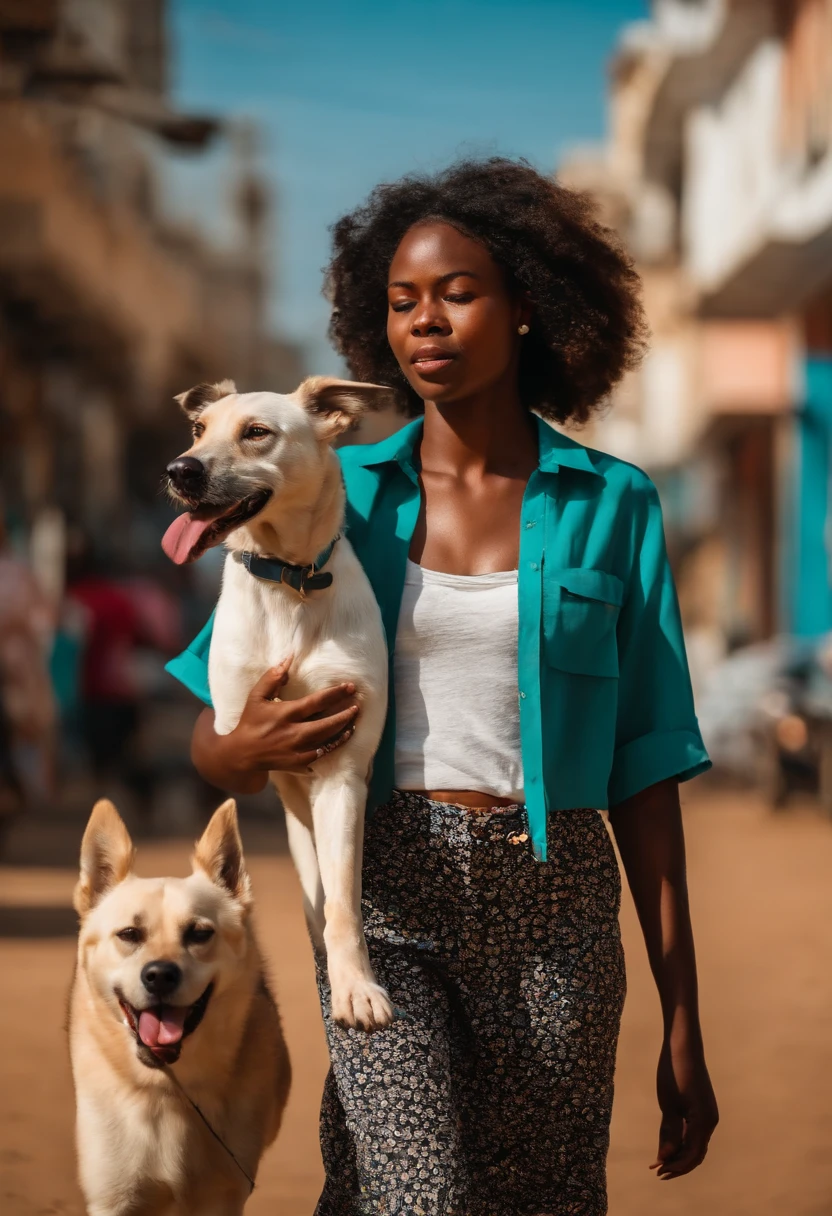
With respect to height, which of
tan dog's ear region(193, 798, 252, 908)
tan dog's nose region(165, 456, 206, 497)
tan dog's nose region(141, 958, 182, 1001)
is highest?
tan dog's nose region(165, 456, 206, 497)

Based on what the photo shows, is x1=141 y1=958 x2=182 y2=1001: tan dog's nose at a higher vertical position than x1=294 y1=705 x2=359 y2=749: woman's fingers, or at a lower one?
lower

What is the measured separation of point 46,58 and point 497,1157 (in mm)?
13674

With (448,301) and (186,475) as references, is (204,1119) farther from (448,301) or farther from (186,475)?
(448,301)

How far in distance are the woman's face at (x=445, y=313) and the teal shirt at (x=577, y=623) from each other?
206mm

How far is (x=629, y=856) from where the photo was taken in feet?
10.4

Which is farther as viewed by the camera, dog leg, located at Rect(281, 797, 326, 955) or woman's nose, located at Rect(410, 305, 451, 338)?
dog leg, located at Rect(281, 797, 326, 955)

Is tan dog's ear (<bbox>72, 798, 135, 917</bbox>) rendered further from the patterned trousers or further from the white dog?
the patterned trousers

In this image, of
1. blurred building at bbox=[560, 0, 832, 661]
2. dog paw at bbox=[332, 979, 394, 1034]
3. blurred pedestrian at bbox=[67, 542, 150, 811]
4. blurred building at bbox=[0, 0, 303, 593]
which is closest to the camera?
dog paw at bbox=[332, 979, 394, 1034]

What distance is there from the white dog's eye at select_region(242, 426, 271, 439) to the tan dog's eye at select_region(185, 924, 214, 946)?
43.4 inches

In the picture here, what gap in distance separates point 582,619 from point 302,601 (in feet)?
1.66

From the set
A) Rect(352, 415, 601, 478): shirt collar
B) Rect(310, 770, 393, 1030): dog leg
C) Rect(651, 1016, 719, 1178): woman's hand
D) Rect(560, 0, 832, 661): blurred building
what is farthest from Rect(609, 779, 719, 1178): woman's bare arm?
Rect(560, 0, 832, 661): blurred building

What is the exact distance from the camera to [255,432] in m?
3.07

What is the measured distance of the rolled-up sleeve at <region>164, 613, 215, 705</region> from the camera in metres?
3.19

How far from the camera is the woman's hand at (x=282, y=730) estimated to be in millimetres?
2875
